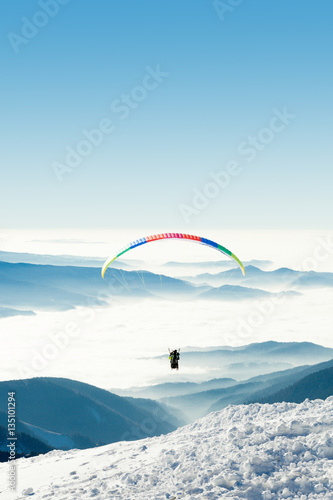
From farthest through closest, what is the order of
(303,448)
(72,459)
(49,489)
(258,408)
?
(72,459), (258,408), (49,489), (303,448)

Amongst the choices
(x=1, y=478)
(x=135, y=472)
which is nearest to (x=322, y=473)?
(x=135, y=472)

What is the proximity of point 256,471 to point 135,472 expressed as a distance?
24.6 ft

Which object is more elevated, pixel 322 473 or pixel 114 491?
pixel 322 473

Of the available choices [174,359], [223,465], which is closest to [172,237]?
[174,359]

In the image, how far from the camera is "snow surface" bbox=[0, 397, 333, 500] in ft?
78.8

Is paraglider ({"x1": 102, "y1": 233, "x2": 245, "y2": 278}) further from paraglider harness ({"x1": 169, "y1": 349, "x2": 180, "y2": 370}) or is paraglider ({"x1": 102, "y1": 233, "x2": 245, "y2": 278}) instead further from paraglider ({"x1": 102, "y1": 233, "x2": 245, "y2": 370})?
paraglider harness ({"x1": 169, "y1": 349, "x2": 180, "y2": 370})

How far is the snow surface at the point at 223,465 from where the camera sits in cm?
2403

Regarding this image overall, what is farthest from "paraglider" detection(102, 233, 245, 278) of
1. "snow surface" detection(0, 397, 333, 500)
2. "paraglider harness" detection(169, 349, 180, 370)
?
"snow surface" detection(0, 397, 333, 500)

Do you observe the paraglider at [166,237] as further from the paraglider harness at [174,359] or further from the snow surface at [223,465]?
the snow surface at [223,465]

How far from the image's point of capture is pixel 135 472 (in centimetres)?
2823

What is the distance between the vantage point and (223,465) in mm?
25922

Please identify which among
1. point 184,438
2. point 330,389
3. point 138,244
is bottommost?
point 330,389

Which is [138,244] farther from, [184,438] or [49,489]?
[49,489]

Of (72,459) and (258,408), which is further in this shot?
(72,459)
